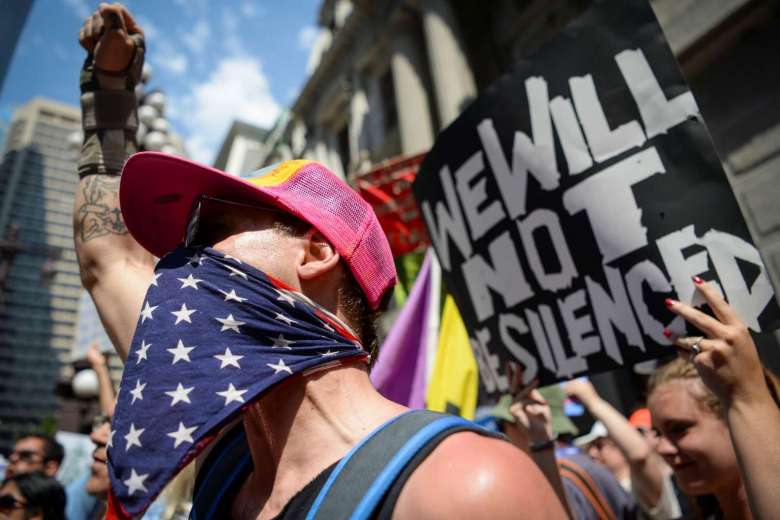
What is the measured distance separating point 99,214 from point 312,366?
1.14 m

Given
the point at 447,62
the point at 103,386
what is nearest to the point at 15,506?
the point at 103,386

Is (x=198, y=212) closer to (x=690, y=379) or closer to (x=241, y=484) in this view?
(x=241, y=484)

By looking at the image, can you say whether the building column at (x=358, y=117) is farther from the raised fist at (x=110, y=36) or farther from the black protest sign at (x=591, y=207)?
the raised fist at (x=110, y=36)

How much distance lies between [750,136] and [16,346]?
10929 centimetres

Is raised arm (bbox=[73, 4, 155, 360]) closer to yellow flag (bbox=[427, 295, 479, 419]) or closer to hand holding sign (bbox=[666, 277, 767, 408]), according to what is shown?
hand holding sign (bbox=[666, 277, 767, 408])

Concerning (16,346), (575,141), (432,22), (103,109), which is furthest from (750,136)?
(16,346)

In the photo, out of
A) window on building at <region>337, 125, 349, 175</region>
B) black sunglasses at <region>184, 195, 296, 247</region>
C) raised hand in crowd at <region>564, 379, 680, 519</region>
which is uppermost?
window on building at <region>337, 125, 349, 175</region>

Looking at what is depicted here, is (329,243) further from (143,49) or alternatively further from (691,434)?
(691,434)

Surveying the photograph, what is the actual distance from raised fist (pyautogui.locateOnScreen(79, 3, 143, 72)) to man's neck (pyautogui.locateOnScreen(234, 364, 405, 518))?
4.72ft

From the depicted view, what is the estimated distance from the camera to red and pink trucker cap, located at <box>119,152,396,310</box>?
132 cm

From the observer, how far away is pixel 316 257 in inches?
53.2

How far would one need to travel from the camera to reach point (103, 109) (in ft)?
6.21

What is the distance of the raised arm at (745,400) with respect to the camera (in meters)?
1.26

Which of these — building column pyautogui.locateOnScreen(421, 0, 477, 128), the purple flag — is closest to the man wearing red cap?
the purple flag
